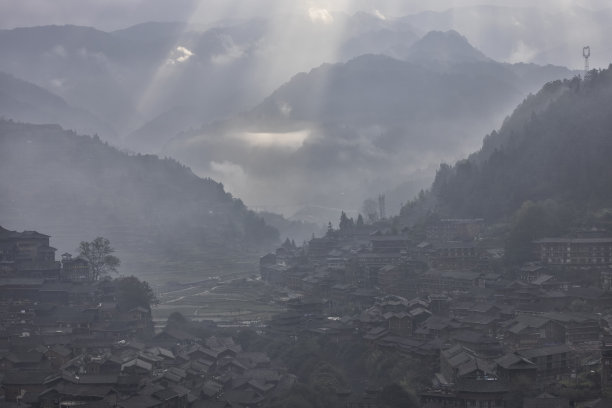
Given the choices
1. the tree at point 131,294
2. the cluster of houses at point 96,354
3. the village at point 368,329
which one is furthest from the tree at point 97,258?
the tree at point 131,294

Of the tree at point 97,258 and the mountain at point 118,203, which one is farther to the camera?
the mountain at point 118,203

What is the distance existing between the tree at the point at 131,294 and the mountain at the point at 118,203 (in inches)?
1031

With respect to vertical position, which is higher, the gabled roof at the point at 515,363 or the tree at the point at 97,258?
the tree at the point at 97,258

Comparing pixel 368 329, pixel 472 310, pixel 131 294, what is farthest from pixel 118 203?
pixel 472 310

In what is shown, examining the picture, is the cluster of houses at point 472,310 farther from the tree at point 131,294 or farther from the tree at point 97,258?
the tree at point 97,258

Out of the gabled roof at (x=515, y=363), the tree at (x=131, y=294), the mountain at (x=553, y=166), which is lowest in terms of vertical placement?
the gabled roof at (x=515, y=363)

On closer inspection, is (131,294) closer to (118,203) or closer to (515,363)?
(515,363)

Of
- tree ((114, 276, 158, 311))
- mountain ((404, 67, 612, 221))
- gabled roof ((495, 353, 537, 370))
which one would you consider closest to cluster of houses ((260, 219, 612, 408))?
gabled roof ((495, 353, 537, 370))

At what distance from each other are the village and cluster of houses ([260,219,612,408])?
0.09 metres

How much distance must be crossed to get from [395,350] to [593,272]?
15224mm

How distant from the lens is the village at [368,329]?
3947 cm

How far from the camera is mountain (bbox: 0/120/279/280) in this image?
343 ft

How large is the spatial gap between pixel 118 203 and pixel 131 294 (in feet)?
203

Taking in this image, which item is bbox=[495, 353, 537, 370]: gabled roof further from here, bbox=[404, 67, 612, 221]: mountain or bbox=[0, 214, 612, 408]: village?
bbox=[404, 67, 612, 221]: mountain
